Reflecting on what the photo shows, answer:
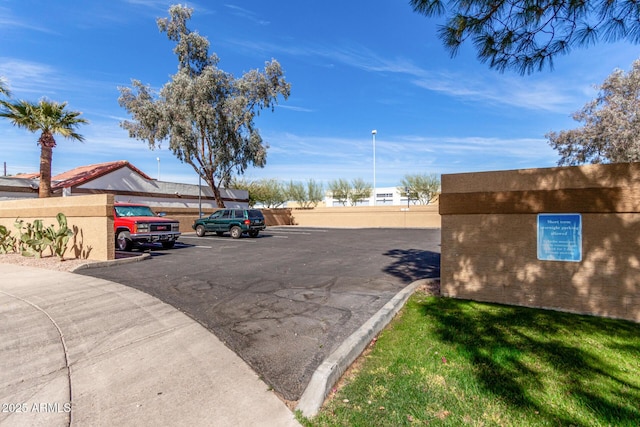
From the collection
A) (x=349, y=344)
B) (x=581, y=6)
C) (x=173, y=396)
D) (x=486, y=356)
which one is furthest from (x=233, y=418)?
(x=581, y=6)

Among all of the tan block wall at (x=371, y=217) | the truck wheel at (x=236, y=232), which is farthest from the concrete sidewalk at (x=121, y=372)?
the tan block wall at (x=371, y=217)

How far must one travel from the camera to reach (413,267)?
970cm

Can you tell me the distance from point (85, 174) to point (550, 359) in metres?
29.5

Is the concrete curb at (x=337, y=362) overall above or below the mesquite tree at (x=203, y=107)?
below

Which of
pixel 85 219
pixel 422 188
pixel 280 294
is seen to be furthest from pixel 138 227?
pixel 422 188

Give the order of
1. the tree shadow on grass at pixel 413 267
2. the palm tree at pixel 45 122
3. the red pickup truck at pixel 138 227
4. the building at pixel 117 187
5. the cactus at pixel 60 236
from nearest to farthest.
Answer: the tree shadow on grass at pixel 413 267 → the cactus at pixel 60 236 → the red pickup truck at pixel 138 227 → the palm tree at pixel 45 122 → the building at pixel 117 187

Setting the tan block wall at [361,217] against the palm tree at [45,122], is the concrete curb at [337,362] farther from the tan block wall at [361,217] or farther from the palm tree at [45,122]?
the tan block wall at [361,217]

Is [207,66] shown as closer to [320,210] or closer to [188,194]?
[188,194]

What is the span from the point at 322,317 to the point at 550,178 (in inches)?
172

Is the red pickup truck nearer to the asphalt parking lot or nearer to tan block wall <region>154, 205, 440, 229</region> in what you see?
the asphalt parking lot

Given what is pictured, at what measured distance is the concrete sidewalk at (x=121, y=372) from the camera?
2.87 metres

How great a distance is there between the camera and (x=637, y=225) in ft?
15.6

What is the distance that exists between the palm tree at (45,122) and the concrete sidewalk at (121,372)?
54.2 feet

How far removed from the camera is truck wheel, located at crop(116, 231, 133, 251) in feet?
44.1
